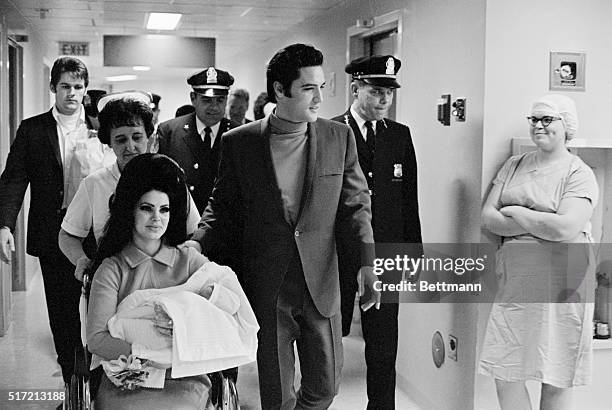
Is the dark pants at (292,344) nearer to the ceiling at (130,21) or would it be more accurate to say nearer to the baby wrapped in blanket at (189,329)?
the baby wrapped in blanket at (189,329)

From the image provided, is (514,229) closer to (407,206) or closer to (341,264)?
(407,206)

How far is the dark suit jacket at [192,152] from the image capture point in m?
2.66

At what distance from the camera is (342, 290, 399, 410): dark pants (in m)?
2.94

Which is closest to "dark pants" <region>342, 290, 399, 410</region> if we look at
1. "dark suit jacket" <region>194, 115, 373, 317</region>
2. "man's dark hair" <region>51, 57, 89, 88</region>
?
"dark suit jacket" <region>194, 115, 373, 317</region>

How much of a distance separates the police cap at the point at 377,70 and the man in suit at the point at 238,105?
35 centimetres

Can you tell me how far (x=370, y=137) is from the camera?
2.77 m

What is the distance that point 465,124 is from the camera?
2.95m

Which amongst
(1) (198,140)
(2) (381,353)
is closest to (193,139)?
(1) (198,140)

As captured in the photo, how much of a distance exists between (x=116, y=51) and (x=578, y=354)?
1790mm

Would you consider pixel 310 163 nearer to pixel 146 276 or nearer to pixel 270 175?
pixel 270 175

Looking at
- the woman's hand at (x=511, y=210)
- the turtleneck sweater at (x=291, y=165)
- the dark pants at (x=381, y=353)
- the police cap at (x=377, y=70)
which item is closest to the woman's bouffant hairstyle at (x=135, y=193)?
the turtleneck sweater at (x=291, y=165)

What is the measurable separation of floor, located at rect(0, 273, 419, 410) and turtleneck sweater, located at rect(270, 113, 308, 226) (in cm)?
51

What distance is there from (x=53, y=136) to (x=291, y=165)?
76 cm

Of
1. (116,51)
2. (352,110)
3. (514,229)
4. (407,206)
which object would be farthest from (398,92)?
(116,51)
